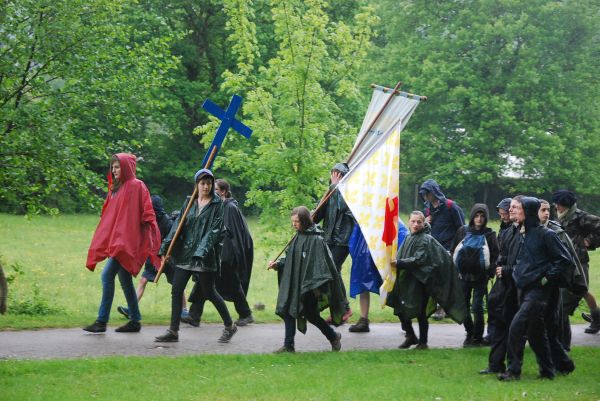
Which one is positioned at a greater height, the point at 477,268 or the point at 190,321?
the point at 477,268

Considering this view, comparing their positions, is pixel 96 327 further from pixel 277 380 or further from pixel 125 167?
pixel 277 380

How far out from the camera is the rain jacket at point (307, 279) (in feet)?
34.3

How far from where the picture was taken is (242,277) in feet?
42.4

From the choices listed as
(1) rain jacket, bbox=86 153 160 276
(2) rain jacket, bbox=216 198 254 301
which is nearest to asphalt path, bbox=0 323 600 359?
(2) rain jacket, bbox=216 198 254 301

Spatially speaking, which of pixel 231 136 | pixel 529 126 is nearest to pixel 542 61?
pixel 529 126

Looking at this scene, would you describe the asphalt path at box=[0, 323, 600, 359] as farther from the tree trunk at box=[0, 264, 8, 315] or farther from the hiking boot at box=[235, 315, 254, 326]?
the tree trunk at box=[0, 264, 8, 315]

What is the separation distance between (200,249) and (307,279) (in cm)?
126

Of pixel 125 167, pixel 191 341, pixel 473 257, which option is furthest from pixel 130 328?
pixel 473 257

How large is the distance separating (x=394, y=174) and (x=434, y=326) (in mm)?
3196

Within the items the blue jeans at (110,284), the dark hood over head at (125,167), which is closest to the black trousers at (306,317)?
→ the blue jeans at (110,284)

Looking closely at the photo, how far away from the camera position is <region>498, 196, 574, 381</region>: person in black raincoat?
9281mm

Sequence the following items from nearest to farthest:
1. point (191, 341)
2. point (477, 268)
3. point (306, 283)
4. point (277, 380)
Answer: point (277, 380) → point (306, 283) → point (191, 341) → point (477, 268)

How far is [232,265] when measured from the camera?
500 inches

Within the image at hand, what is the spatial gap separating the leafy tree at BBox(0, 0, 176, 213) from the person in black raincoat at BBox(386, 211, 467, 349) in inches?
173
